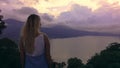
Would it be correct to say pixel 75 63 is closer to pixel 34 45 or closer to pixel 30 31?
pixel 34 45

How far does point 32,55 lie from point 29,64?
205 mm

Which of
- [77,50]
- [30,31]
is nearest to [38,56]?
[30,31]

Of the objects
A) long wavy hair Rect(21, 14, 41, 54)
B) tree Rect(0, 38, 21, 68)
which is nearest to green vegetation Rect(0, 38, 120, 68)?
tree Rect(0, 38, 21, 68)

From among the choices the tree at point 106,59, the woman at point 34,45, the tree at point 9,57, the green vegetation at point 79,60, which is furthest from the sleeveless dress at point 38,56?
the tree at point 9,57

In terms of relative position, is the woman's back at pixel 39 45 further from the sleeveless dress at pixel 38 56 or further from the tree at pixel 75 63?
the tree at pixel 75 63

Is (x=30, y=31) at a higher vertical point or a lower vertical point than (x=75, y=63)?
higher

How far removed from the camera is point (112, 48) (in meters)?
15.9

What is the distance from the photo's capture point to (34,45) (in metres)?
7.07

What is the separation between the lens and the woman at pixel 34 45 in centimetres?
695

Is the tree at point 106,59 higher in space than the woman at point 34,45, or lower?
lower

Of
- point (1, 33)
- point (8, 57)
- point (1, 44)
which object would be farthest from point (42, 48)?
point (1, 33)

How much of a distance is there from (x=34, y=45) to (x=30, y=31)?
0.29 m

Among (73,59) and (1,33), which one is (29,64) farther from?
(1,33)

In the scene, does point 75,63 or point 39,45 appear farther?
point 75,63
